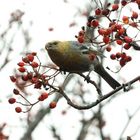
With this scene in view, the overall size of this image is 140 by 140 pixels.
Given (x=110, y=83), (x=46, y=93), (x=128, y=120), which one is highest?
(x=46, y=93)

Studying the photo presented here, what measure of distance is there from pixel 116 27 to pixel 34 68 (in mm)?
929

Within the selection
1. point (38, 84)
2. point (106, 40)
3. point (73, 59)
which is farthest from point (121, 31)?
point (73, 59)

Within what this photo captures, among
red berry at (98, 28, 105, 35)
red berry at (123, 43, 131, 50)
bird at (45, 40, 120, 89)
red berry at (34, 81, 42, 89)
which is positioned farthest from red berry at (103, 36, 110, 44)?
bird at (45, 40, 120, 89)

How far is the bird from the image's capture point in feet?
19.7

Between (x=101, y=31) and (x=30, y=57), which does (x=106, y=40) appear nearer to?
(x=101, y=31)

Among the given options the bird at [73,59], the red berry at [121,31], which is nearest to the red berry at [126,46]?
the red berry at [121,31]

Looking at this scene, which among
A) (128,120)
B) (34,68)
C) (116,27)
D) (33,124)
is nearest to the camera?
(116,27)

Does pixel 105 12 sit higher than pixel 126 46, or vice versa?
pixel 105 12

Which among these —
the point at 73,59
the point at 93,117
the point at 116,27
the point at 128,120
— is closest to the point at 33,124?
the point at 93,117

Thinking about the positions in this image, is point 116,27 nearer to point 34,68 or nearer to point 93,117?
point 34,68

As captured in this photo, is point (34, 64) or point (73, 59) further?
point (73, 59)

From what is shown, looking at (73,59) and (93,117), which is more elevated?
(73,59)

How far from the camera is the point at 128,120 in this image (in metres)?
8.69

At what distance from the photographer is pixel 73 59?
6410 millimetres
